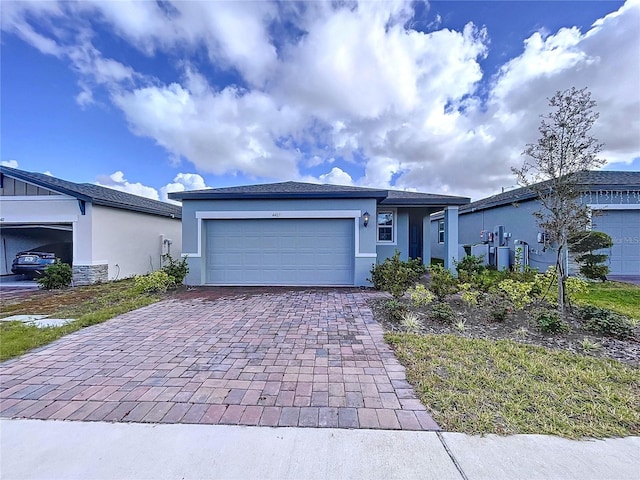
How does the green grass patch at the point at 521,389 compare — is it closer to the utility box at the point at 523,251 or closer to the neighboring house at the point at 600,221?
the neighboring house at the point at 600,221

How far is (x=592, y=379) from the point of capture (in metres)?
3.10

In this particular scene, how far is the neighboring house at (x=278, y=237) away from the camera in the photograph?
9.19 meters

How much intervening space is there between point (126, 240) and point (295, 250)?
7262mm

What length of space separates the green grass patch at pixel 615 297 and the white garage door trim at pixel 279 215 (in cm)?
535

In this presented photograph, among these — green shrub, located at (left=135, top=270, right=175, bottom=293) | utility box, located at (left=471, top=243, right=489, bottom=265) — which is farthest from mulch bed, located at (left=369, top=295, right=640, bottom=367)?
utility box, located at (left=471, top=243, right=489, bottom=265)

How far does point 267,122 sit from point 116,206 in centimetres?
656

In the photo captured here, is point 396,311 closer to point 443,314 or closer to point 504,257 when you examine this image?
point 443,314

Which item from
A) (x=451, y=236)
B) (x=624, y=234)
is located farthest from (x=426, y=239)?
(x=624, y=234)

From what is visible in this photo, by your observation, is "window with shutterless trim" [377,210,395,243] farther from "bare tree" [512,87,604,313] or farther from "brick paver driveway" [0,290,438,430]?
"brick paver driveway" [0,290,438,430]

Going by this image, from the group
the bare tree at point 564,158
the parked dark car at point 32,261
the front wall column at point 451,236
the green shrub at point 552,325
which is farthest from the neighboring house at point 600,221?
the parked dark car at point 32,261

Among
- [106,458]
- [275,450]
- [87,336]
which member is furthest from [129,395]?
[87,336]

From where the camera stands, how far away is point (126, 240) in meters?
11.7

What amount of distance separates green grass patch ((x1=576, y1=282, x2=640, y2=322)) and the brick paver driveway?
5.35 m

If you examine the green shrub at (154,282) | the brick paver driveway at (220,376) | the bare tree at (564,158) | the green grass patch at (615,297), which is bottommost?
the brick paver driveway at (220,376)
